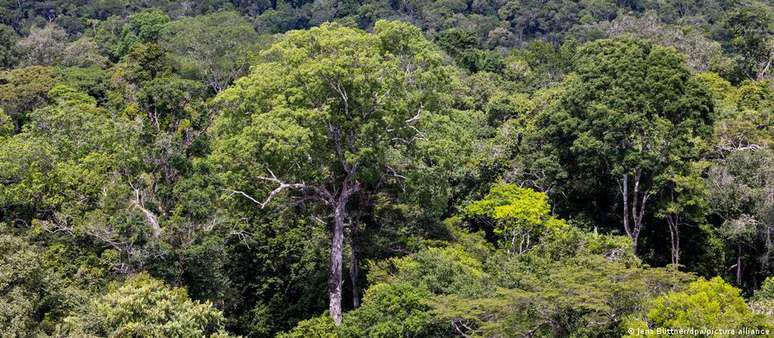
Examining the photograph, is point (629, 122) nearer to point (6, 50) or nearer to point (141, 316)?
point (141, 316)

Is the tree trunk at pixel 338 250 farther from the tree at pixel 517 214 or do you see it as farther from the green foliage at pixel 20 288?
the green foliage at pixel 20 288

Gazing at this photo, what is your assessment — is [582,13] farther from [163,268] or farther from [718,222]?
[163,268]

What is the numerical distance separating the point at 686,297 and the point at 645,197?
37.4 ft

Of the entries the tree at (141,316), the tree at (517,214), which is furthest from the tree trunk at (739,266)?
the tree at (141,316)

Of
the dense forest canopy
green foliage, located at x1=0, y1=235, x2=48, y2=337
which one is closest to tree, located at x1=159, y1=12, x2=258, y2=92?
the dense forest canopy

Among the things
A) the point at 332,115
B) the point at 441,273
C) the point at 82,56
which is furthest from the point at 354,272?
the point at 82,56

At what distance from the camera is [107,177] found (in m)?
23.1

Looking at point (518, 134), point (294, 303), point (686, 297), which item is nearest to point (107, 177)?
point (294, 303)

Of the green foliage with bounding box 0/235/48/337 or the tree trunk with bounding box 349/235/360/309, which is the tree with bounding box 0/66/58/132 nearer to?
the tree trunk with bounding box 349/235/360/309

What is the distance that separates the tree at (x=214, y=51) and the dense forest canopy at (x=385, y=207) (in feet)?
75.7

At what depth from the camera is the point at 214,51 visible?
2048 inches

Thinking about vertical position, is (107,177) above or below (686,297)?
below

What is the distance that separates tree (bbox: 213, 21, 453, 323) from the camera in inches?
810

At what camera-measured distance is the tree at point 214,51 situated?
166ft
